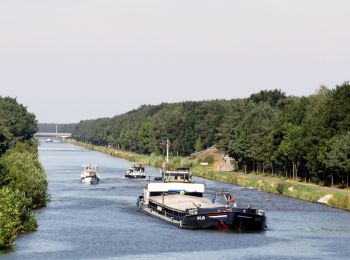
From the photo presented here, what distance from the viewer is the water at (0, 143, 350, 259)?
254 ft

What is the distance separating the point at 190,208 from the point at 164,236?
935 centimetres

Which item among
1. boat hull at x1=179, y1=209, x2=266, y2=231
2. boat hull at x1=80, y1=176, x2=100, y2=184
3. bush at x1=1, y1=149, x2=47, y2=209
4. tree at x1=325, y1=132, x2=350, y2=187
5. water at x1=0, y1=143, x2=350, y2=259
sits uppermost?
tree at x1=325, y1=132, x2=350, y2=187

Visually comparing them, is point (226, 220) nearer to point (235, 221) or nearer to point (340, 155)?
point (235, 221)

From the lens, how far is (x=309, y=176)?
16225cm

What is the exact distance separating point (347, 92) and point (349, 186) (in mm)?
14841

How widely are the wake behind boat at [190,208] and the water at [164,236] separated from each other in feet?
4.60

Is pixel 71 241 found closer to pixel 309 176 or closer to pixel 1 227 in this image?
pixel 1 227

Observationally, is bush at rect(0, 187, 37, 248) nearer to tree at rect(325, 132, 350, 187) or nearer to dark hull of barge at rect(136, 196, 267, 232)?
dark hull of barge at rect(136, 196, 267, 232)

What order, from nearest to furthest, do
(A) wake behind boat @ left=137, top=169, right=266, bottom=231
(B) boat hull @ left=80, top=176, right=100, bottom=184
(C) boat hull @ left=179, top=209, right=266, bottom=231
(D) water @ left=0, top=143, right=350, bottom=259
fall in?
(D) water @ left=0, top=143, right=350, bottom=259 < (C) boat hull @ left=179, top=209, right=266, bottom=231 < (A) wake behind boat @ left=137, top=169, right=266, bottom=231 < (B) boat hull @ left=80, top=176, right=100, bottom=184

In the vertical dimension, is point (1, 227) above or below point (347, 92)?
below

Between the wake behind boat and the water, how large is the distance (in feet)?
4.60

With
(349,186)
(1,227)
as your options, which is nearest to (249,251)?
(1,227)

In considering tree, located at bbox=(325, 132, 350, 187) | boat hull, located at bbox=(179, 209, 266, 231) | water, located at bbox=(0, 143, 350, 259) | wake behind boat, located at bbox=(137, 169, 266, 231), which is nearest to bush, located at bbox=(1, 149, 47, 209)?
water, located at bbox=(0, 143, 350, 259)

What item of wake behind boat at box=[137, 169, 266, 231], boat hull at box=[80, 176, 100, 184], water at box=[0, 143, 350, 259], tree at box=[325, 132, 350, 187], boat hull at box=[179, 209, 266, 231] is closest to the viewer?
water at box=[0, 143, 350, 259]
